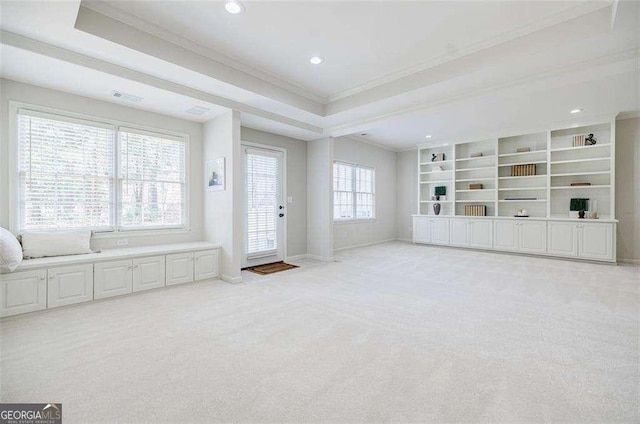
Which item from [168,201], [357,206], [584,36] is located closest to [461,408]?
[584,36]

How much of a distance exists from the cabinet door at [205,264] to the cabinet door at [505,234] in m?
6.08

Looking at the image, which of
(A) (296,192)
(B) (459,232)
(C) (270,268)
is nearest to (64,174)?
(C) (270,268)

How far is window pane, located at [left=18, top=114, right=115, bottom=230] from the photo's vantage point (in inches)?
138

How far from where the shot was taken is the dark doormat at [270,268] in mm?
5203

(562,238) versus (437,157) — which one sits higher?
(437,157)

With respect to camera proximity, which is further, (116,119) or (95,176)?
(116,119)

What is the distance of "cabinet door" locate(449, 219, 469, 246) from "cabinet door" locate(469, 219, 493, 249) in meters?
0.09

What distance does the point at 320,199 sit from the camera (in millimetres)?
6285

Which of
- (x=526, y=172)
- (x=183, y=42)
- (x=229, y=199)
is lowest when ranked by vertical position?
(x=229, y=199)

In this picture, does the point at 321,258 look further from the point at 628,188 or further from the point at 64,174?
the point at 628,188

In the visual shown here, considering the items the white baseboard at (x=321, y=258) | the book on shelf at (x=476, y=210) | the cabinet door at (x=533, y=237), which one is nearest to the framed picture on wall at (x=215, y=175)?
the white baseboard at (x=321, y=258)

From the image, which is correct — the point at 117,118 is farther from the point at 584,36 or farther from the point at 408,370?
the point at 584,36

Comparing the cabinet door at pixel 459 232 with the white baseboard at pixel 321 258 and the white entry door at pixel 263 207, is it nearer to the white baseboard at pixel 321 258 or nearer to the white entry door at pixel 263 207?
the white baseboard at pixel 321 258

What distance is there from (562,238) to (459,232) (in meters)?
2.04
